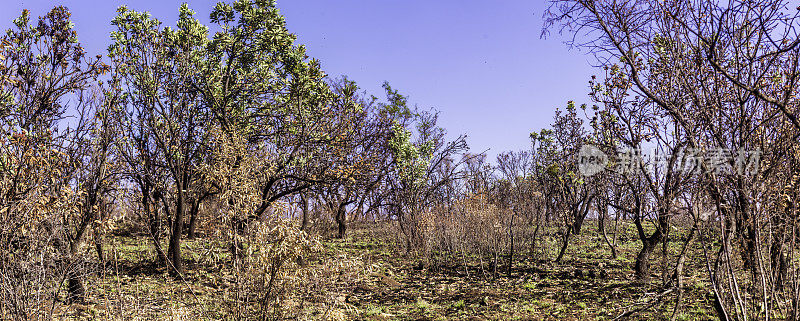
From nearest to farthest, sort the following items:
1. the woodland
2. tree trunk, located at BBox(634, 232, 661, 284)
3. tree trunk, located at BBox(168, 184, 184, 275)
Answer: the woodland, tree trunk, located at BBox(634, 232, 661, 284), tree trunk, located at BBox(168, 184, 184, 275)

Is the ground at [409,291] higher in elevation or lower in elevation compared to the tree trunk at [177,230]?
lower

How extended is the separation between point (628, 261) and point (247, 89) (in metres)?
12.3

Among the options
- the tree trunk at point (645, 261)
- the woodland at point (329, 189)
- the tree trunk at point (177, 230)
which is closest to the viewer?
the woodland at point (329, 189)

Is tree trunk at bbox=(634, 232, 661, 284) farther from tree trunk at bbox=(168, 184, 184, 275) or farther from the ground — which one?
tree trunk at bbox=(168, 184, 184, 275)

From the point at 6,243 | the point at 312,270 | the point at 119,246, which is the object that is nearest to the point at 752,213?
the point at 312,270

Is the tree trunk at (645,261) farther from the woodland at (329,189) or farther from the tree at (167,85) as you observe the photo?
Result: the tree at (167,85)

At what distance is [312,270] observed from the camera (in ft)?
22.5

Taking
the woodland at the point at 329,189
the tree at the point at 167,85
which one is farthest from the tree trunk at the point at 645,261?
the tree at the point at 167,85

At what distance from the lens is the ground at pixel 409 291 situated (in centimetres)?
719

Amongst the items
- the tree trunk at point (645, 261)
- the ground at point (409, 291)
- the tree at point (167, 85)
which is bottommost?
the ground at point (409, 291)

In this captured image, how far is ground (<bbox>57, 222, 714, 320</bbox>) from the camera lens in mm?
7188

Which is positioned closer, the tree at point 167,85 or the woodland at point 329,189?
the woodland at point 329,189

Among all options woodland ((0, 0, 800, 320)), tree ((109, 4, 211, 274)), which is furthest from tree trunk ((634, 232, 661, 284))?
tree ((109, 4, 211, 274))

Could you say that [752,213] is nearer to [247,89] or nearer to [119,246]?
[247,89]
